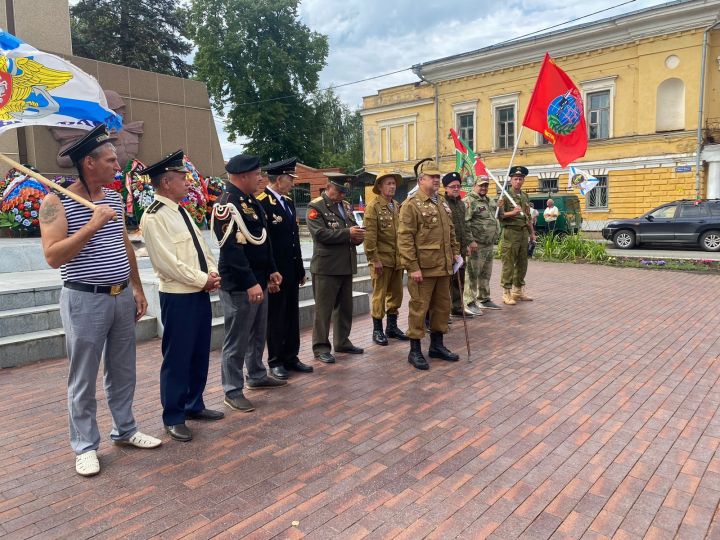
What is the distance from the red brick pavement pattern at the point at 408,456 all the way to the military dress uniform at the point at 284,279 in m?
0.31

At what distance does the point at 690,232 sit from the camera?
1708 centimetres

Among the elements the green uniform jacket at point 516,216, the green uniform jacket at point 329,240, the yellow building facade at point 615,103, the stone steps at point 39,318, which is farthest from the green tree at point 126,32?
the green uniform jacket at point 329,240

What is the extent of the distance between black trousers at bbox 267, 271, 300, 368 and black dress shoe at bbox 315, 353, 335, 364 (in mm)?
418

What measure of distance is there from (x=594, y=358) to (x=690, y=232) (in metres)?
14.2

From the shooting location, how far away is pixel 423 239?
203 inches

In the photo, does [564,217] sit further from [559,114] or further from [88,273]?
[88,273]

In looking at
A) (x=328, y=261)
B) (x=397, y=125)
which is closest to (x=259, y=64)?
(x=397, y=125)

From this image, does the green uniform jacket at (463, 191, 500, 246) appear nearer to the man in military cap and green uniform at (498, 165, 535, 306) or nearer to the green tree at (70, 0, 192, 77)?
the man in military cap and green uniform at (498, 165, 535, 306)

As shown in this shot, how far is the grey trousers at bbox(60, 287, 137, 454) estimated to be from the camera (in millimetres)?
3068

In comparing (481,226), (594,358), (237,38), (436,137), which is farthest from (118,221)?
(237,38)

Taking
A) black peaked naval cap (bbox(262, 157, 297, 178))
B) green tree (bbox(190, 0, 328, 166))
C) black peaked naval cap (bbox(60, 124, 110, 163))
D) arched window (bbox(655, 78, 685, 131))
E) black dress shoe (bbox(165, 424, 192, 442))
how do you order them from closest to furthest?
black peaked naval cap (bbox(60, 124, 110, 163)), black dress shoe (bbox(165, 424, 192, 442)), black peaked naval cap (bbox(262, 157, 297, 178)), arched window (bbox(655, 78, 685, 131)), green tree (bbox(190, 0, 328, 166))

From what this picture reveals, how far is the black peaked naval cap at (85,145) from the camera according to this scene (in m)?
3.01

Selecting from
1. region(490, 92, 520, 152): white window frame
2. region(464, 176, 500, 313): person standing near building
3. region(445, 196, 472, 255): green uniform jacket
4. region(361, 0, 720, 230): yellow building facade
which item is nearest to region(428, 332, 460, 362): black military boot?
region(445, 196, 472, 255): green uniform jacket

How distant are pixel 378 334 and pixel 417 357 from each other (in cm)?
105
